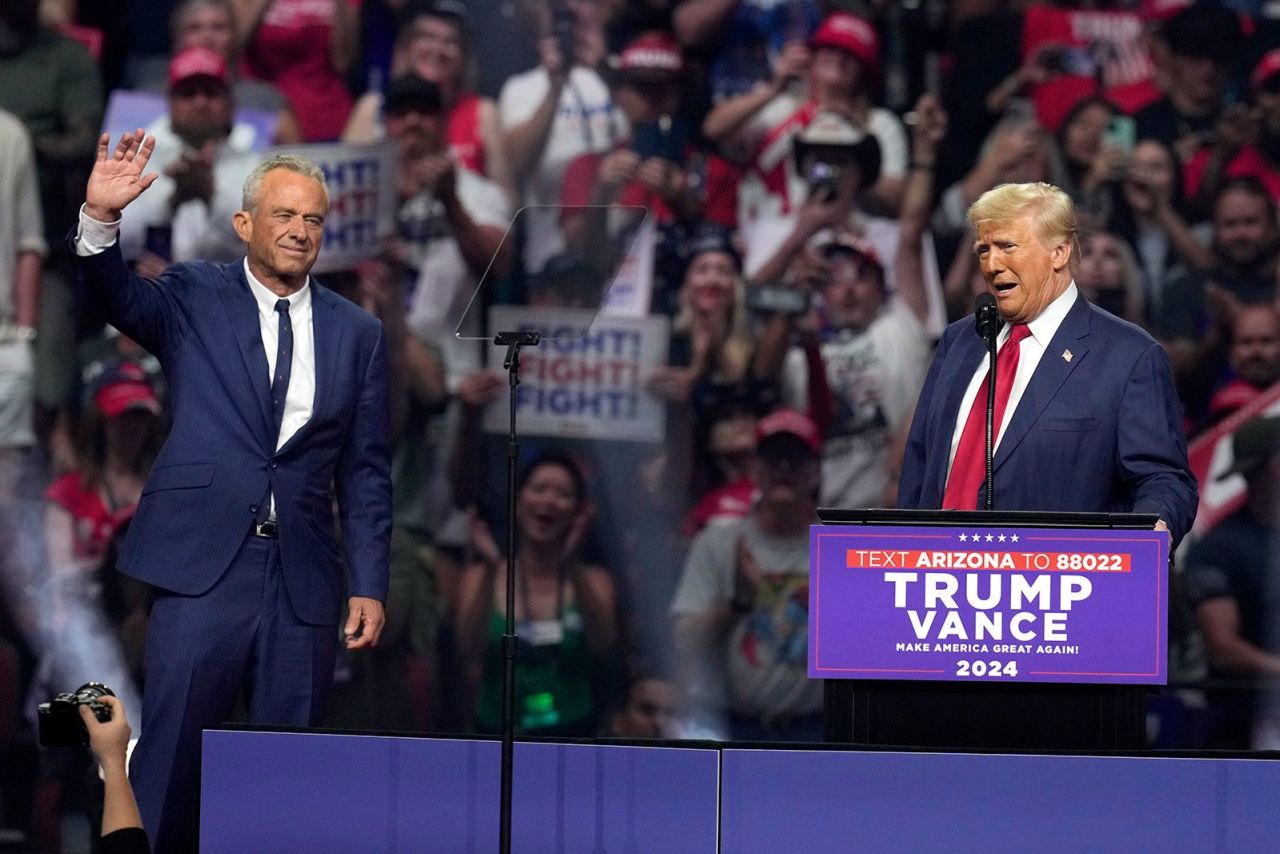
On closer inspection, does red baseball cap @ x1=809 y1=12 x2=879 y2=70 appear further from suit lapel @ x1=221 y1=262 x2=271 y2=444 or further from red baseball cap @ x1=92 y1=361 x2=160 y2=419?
suit lapel @ x1=221 y1=262 x2=271 y2=444

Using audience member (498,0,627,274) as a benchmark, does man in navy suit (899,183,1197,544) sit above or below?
below

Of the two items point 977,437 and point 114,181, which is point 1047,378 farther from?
point 114,181

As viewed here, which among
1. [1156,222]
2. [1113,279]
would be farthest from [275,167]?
[1156,222]

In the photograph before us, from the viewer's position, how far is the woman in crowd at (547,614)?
18.6 feet

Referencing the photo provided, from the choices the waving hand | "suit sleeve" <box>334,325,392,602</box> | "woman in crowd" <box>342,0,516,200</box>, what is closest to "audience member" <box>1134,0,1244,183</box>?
"woman in crowd" <box>342,0,516,200</box>

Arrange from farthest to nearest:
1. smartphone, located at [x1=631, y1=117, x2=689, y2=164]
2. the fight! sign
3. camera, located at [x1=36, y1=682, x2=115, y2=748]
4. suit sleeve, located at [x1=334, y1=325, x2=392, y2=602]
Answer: smartphone, located at [x1=631, y1=117, x2=689, y2=164], suit sleeve, located at [x1=334, y1=325, x2=392, y2=602], the fight! sign, camera, located at [x1=36, y1=682, x2=115, y2=748]

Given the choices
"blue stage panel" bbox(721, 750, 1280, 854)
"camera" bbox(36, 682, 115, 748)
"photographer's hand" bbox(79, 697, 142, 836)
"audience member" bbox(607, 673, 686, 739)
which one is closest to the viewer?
"photographer's hand" bbox(79, 697, 142, 836)

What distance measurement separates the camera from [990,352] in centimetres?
294

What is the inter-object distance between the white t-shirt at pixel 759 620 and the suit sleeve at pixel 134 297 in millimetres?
2676

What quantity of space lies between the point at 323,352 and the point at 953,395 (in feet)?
3.56

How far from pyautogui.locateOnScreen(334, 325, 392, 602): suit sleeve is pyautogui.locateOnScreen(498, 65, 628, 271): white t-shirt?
2.63 metres

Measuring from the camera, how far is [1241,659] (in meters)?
5.55

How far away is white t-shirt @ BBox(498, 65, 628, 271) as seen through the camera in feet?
19.4

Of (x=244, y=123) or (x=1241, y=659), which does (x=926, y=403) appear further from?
(x=244, y=123)
